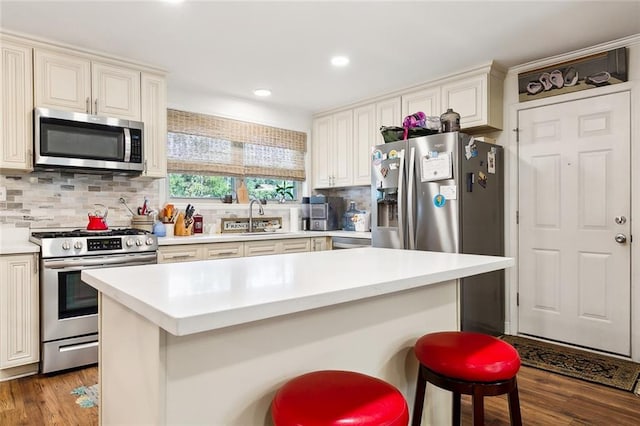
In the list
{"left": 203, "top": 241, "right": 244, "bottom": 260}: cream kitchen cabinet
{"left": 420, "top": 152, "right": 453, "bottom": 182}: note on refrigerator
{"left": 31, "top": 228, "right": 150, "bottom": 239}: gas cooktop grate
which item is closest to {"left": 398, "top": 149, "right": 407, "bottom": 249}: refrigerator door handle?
{"left": 420, "top": 152, "right": 453, "bottom": 182}: note on refrigerator

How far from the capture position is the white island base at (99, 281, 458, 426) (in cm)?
98

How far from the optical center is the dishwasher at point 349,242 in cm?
400

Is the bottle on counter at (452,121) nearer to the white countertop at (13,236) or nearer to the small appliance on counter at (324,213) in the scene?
the small appliance on counter at (324,213)

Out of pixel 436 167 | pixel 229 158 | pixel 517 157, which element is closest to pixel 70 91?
pixel 229 158

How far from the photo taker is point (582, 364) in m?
2.83

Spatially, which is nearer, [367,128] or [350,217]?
[367,128]

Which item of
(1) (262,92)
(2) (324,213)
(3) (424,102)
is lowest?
(2) (324,213)

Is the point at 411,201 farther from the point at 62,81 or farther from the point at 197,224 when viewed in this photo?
the point at 62,81

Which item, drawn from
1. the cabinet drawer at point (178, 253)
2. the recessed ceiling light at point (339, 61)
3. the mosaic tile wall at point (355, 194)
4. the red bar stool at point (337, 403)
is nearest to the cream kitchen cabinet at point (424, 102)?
the recessed ceiling light at point (339, 61)

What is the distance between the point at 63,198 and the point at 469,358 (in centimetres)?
326

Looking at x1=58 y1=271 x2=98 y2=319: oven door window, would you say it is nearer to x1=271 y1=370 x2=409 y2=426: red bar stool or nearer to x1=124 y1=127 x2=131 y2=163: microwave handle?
x1=124 y1=127 x2=131 y2=163: microwave handle

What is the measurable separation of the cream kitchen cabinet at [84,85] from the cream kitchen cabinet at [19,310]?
3.80 feet

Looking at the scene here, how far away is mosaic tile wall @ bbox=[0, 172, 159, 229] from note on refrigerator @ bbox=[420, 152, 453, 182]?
253 centimetres

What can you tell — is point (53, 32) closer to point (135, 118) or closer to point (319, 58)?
point (135, 118)
